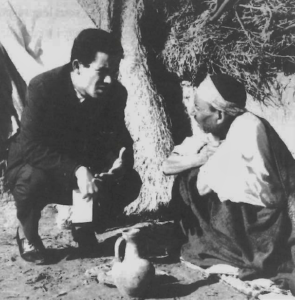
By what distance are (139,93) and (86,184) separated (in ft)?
4.89

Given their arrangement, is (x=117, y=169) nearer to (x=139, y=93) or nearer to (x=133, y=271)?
(x=133, y=271)

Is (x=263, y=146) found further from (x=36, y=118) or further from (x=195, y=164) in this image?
(x=36, y=118)

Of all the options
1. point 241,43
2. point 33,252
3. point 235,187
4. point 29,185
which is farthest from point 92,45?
point 241,43

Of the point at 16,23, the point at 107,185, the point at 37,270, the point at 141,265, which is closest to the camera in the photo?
the point at 141,265

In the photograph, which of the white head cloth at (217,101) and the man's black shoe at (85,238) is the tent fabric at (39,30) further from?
the white head cloth at (217,101)

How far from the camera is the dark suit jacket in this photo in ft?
8.76

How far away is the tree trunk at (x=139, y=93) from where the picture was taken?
378cm

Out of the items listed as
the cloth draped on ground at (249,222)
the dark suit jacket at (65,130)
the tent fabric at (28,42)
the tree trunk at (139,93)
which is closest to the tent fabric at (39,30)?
the tent fabric at (28,42)

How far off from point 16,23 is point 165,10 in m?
1.19

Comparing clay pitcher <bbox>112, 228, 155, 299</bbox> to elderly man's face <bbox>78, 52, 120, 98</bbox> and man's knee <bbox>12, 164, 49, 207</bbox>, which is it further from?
elderly man's face <bbox>78, 52, 120, 98</bbox>

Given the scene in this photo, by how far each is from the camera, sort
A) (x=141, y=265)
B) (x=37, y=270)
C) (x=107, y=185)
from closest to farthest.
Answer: (x=141, y=265), (x=37, y=270), (x=107, y=185)

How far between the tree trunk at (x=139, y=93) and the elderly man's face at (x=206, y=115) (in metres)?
1.17

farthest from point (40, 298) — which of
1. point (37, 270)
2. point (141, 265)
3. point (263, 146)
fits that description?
point (263, 146)

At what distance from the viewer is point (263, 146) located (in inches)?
93.8
